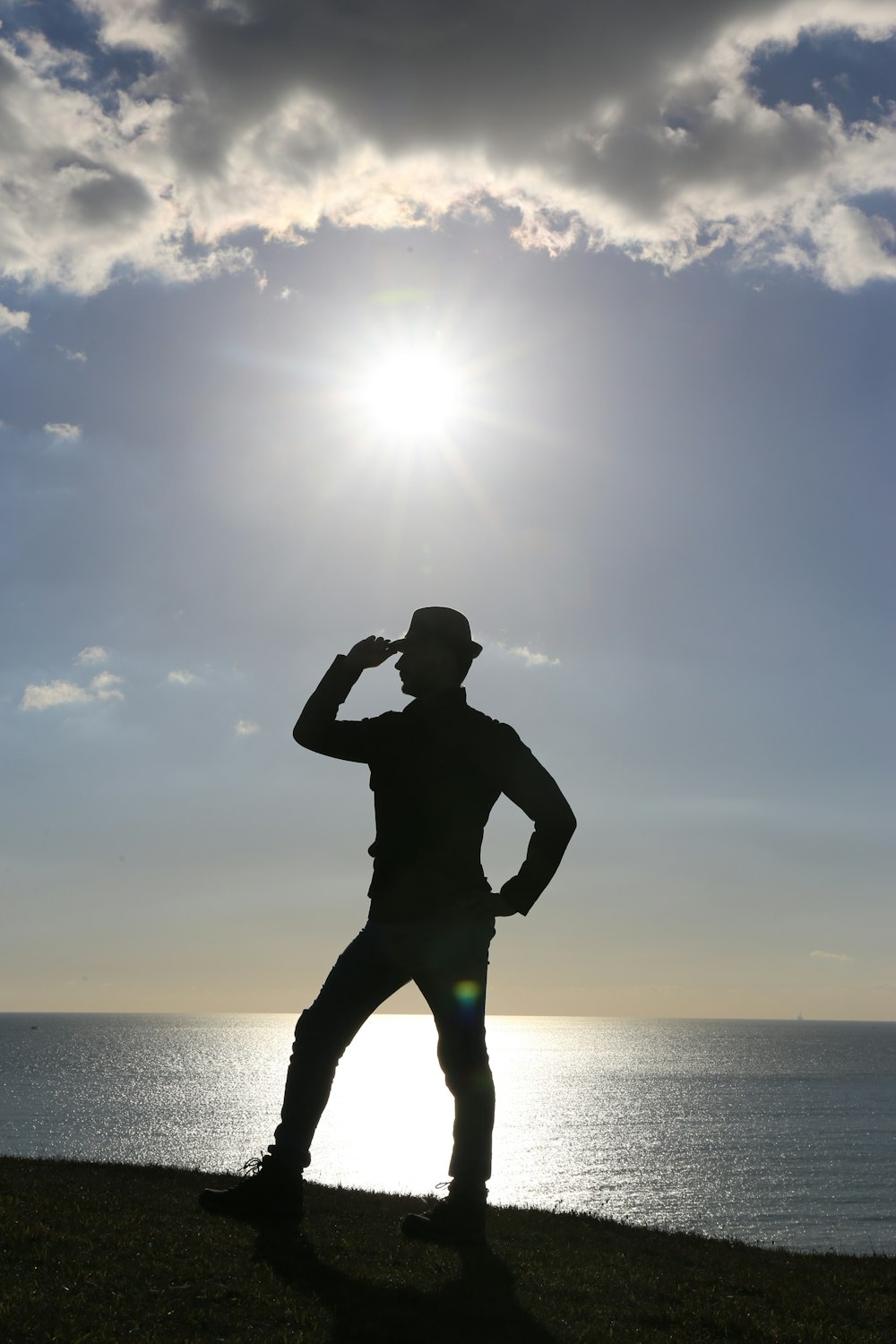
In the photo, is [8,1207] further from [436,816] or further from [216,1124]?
[216,1124]

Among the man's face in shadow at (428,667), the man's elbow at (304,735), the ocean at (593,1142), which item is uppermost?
the man's face in shadow at (428,667)

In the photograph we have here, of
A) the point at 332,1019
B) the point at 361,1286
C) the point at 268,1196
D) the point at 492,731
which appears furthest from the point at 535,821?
the point at 268,1196

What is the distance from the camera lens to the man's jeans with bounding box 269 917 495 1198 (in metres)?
6.01

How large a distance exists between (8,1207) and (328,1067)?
210 centimetres

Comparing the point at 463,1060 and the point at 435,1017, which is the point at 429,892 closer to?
the point at 435,1017

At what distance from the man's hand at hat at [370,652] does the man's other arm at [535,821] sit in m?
1.00

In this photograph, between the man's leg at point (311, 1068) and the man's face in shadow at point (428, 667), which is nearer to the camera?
the man's leg at point (311, 1068)

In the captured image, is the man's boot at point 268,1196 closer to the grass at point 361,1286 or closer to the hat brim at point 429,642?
the grass at point 361,1286

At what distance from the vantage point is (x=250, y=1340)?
3.88 m

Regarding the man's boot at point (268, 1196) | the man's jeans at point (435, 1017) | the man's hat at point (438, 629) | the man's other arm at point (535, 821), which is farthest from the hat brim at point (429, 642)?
the man's boot at point (268, 1196)

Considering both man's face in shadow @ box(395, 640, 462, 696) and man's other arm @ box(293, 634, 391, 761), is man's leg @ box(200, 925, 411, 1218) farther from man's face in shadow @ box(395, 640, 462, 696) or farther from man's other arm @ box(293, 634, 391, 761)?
man's face in shadow @ box(395, 640, 462, 696)

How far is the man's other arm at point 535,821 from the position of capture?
19.8ft

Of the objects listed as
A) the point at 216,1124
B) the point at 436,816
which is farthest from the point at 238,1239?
the point at 216,1124

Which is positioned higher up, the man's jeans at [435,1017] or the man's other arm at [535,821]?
the man's other arm at [535,821]
